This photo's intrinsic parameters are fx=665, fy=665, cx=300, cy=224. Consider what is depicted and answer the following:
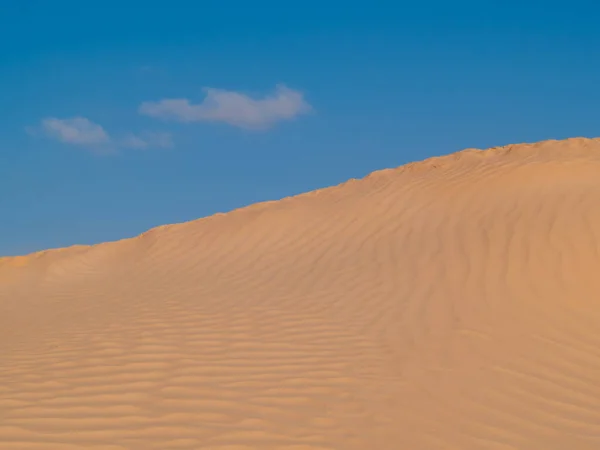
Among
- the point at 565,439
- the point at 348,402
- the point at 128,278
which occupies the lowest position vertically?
the point at 565,439

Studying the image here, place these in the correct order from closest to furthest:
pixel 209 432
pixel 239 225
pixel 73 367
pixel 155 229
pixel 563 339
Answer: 1. pixel 209 432
2. pixel 73 367
3. pixel 563 339
4. pixel 239 225
5. pixel 155 229

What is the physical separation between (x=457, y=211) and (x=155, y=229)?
7.07 m

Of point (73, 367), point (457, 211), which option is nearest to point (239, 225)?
point (457, 211)

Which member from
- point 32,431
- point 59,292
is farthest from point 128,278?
point 32,431

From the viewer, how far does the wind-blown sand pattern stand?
14.1 feet

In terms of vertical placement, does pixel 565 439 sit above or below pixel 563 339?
below

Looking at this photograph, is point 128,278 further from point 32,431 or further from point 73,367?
point 32,431

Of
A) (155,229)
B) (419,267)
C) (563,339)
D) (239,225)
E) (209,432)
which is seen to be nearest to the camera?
(209,432)

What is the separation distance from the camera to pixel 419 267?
8.35 meters

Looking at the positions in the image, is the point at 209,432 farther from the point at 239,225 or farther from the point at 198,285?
the point at 239,225

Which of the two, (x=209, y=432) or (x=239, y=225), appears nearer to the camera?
(x=209, y=432)

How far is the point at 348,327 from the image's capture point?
261 inches

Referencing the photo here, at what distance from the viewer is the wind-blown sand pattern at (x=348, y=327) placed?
14.1 feet

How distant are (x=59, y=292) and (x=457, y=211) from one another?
6.51m
